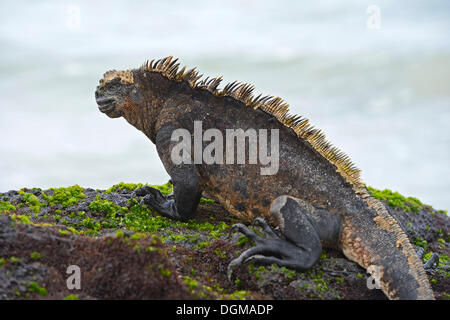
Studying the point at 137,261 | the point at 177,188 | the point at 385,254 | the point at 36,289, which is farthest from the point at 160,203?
the point at 385,254

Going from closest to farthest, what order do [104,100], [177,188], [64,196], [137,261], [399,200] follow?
[137,261]
[177,188]
[104,100]
[64,196]
[399,200]

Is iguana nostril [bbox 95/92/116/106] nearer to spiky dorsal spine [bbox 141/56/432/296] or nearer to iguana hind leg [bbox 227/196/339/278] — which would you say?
spiky dorsal spine [bbox 141/56/432/296]

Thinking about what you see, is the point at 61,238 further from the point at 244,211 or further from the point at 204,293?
the point at 244,211

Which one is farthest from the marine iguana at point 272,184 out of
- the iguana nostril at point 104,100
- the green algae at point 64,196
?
the green algae at point 64,196

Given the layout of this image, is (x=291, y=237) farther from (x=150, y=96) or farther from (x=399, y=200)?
(x=399, y=200)

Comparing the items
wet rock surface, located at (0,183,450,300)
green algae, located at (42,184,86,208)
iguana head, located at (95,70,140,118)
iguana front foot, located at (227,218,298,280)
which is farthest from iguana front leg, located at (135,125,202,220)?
iguana front foot, located at (227,218,298,280)
